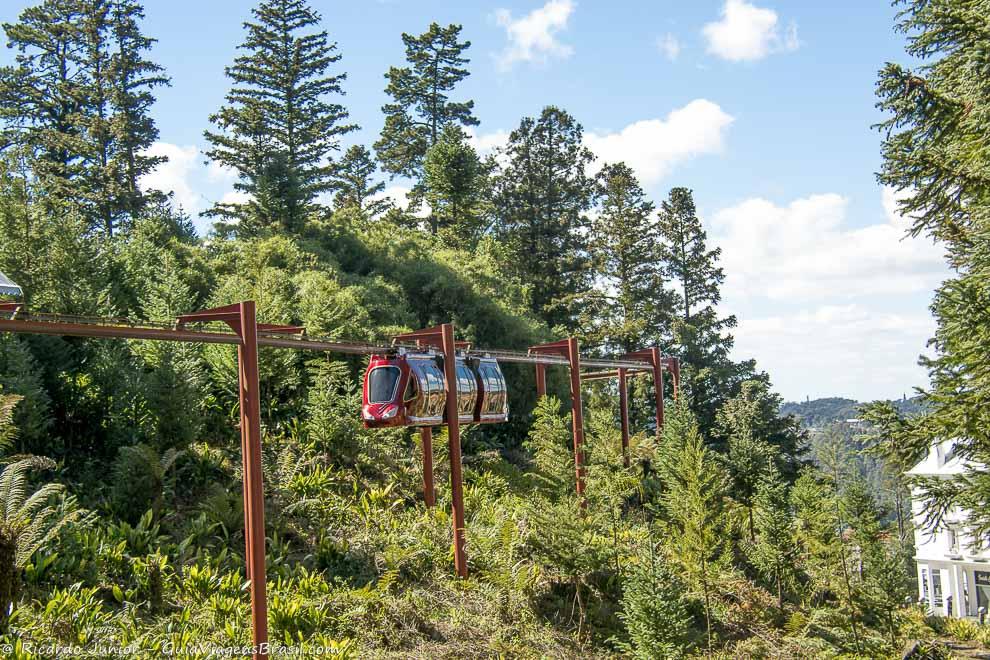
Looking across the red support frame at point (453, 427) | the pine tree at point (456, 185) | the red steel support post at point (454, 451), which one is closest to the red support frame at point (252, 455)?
the red support frame at point (453, 427)

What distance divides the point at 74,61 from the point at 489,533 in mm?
31266

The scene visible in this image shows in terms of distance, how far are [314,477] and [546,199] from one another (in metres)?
33.8

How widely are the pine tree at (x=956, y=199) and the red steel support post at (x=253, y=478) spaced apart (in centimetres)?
1045

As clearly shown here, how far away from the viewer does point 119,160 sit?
37281 mm

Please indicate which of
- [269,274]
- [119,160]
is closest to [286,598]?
[269,274]

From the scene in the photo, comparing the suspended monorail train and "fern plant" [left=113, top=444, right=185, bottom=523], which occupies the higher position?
the suspended monorail train

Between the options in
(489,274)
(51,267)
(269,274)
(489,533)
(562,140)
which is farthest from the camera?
(562,140)

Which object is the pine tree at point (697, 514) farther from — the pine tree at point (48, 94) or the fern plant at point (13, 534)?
the pine tree at point (48, 94)

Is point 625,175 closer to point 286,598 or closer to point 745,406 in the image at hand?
point 745,406

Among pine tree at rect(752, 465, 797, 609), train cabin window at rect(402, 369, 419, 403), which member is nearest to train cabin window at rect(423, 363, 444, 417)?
train cabin window at rect(402, 369, 419, 403)

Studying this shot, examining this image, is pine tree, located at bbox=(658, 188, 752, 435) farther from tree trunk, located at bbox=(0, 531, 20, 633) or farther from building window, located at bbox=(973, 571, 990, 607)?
tree trunk, located at bbox=(0, 531, 20, 633)

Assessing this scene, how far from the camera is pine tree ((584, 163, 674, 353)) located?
45.9 meters

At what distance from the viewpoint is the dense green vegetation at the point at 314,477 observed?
14.8 m

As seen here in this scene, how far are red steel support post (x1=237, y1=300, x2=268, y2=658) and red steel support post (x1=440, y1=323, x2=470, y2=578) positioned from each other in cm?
505
